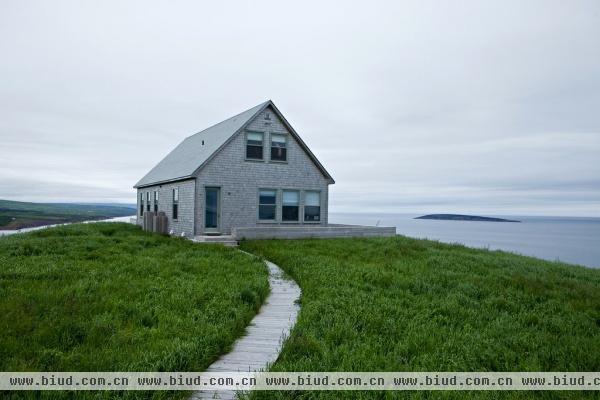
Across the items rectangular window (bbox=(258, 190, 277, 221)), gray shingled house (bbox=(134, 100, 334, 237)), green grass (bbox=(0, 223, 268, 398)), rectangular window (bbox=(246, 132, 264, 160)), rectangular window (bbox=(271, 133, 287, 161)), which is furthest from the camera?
rectangular window (bbox=(271, 133, 287, 161))

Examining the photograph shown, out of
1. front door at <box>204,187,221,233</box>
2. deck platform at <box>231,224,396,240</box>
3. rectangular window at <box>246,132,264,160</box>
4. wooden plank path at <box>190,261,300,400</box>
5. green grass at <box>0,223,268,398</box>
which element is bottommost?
wooden plank path at <box>190,261,300,400</box>

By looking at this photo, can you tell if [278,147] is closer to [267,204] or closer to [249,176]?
[249,176]

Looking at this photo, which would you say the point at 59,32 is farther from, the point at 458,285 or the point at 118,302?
the point at 458,285

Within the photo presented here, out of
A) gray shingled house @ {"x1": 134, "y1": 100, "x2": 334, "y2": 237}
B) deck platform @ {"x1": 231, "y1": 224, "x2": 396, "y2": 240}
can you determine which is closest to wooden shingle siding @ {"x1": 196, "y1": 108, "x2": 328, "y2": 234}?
gray shingled house @ {"x1": 134, "y1": 100, "x2": 334, "y2": 237}

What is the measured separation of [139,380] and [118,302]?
3.42 m

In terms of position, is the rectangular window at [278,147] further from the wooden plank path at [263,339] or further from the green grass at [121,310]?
Answer: the wooden plank path at [263,339]

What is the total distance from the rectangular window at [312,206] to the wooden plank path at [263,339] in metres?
14.2

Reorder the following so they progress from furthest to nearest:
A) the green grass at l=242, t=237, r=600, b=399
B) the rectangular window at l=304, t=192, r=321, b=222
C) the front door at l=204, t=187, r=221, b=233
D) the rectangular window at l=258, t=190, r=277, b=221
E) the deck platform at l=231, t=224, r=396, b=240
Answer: the rectangular window at l=304, t=192, r=321, b=222 < the rectangular window at l=258, t=190, r=277, b=221 < the front door at l=204, t=187, r=221, b=233 < the deck platform at l=231, t=224, r=396, b=240 < the green grass at l=242, t=237, r=600, b=399

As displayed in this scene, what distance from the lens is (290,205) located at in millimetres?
23406

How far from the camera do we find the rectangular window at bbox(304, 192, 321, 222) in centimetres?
2388

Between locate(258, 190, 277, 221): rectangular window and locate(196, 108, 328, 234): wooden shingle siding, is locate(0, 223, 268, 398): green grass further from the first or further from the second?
locate(258, 190, 277, 221): rectangular window

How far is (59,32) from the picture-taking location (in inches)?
781

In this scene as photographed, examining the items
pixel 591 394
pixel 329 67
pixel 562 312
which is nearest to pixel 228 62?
pixel 329 67

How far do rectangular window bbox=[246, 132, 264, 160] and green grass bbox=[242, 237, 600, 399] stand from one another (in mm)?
10028
